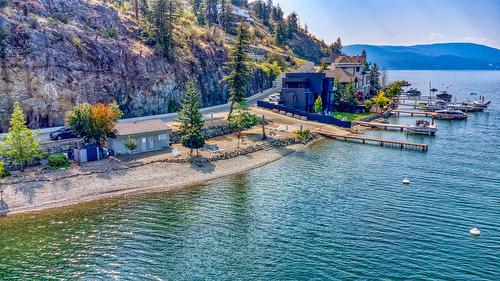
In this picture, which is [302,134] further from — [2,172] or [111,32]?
[2,172]

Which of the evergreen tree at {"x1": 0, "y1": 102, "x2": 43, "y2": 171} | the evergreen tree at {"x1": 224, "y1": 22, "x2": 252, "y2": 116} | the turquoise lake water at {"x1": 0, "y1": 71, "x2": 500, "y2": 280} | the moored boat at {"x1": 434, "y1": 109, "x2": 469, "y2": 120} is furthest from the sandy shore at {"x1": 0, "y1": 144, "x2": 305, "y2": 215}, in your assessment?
the moored boat at {"x1": 434, "y1": 109, "x2": 469, "y2": 120}

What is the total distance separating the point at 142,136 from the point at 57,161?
35.8 ft

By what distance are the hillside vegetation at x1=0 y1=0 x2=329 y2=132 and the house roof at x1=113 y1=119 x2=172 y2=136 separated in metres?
12.7

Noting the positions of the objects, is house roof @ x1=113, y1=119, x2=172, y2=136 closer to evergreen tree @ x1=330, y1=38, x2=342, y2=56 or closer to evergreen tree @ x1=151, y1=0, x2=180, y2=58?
evergreen tree @ x1=151, y1=0, x2=180, y2=58

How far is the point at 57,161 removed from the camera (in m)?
41.9

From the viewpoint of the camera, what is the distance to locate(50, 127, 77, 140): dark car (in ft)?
155

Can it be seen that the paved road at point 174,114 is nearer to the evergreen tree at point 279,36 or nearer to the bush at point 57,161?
the bush at point 57,161

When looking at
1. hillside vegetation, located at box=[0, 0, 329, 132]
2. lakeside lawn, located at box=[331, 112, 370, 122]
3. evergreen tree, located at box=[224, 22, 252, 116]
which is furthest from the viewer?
lakeside lawn, located at box=[331, 112, 370, 122]

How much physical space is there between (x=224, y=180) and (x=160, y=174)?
768cm

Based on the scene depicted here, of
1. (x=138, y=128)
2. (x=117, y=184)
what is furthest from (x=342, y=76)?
(x=117, y=184)

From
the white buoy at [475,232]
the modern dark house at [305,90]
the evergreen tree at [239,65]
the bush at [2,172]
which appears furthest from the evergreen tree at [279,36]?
the white buoy at [475,232]

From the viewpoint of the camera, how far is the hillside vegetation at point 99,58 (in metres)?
52.9

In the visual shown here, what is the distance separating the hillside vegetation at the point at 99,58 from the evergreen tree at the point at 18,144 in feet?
41.4

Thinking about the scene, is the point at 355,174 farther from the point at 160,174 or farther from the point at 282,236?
the point at 160,174
